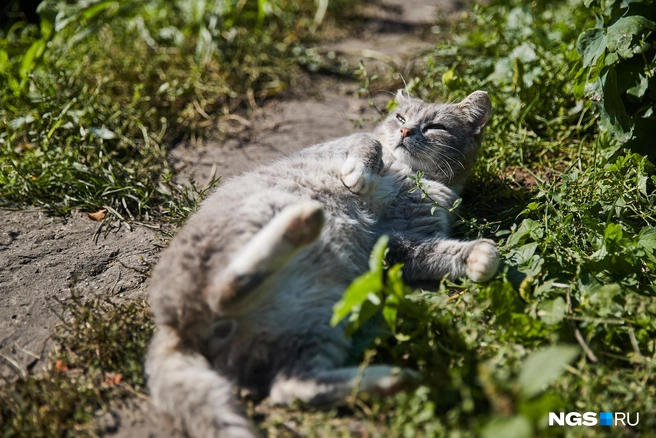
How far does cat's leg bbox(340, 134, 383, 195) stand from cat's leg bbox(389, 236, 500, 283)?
330mm

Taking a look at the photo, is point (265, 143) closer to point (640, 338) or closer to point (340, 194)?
point (340, 194)

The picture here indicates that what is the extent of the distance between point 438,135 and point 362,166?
72cm

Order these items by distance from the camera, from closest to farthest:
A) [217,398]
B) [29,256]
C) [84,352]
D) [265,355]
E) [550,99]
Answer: [217,398], [265,355], [84,352], [29,256], [550,99]

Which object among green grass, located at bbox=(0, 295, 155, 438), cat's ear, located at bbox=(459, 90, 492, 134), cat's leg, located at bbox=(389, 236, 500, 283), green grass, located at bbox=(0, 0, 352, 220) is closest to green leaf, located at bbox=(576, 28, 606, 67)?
cat's ear, located at bbox=(459, 90, 492, 134)

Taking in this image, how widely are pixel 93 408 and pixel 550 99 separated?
11.6 ft

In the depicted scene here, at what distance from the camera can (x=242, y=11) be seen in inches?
234

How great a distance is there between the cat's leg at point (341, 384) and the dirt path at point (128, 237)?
20.1 inches

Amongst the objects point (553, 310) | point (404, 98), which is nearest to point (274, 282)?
point (553, 310)

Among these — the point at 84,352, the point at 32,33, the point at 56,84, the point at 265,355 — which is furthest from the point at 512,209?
the point at 32,33

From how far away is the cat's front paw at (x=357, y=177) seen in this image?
313 centimetres

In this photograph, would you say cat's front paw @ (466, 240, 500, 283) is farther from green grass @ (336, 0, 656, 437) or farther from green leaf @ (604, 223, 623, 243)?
green leaf @ (604, 223, 623, 243)

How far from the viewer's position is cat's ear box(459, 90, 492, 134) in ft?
12.5

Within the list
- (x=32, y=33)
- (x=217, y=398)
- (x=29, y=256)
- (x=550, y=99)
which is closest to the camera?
(x=217, y=398)

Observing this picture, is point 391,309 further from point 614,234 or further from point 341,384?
point 614,234
